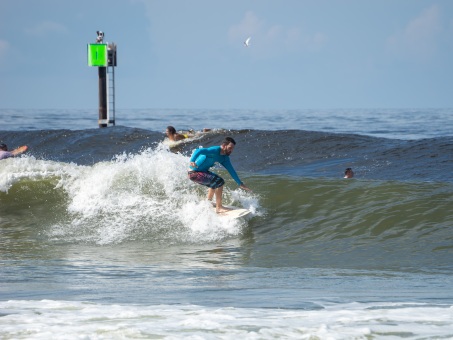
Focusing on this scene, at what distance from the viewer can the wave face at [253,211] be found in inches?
475

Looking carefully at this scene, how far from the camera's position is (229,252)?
12.0 m

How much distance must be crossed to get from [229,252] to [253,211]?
8.50 ft

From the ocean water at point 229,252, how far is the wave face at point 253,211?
36 millimetres

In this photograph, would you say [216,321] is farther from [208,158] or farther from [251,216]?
[251,216]

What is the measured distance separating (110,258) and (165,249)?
53.5 inches

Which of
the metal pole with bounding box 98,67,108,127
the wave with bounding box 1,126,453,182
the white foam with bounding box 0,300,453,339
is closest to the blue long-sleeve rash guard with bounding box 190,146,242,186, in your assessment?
the white foam with bounding box 0,300,453,339

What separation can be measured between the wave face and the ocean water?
36 mm

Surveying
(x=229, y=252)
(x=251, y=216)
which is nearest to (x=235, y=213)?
(x=251, y=216)

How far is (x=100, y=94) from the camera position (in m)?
35.1

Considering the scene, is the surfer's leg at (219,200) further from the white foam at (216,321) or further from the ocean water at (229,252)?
the white foam at (216,321)

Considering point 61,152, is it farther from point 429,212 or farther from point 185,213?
point 429,212

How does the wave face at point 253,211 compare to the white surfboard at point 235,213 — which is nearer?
the wave face at point 253,211

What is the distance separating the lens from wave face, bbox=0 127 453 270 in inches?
475

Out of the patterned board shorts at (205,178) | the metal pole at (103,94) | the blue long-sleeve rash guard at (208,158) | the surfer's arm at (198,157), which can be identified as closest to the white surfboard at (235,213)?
the patterned board shorts at (205,178)
